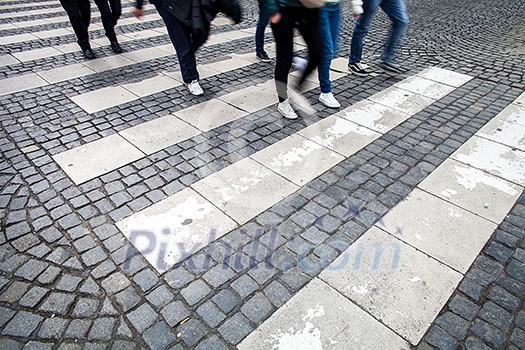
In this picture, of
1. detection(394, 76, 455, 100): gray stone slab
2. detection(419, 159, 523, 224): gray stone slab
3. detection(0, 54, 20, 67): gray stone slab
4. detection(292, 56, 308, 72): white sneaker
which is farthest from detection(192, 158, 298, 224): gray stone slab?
detection(0, 54, 20, 67): gray stone slab

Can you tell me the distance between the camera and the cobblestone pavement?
206cm

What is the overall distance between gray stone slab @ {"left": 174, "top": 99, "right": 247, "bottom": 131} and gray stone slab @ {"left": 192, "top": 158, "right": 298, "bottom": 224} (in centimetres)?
86

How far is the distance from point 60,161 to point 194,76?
6.41ft

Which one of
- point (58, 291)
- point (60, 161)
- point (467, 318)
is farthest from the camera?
point (60, 161)

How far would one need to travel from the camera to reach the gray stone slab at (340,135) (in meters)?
3.62

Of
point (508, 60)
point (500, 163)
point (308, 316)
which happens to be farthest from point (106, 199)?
point (508, 60)

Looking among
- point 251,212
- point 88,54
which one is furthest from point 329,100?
point 88,54

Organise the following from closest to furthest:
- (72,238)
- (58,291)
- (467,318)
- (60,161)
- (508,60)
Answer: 1. (467,318)
2. (58,291)
3. (72,238)
4. (60,161)
5. (508,60)

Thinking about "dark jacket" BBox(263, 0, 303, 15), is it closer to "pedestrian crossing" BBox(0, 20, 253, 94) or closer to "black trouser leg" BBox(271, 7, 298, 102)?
"black trouser leg" BBox(271, 7, 298, 102)

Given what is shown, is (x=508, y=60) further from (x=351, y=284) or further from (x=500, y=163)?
(x=351, y=284)

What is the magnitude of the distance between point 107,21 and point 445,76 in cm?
518

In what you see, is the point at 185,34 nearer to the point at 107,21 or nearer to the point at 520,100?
the point at 107,21

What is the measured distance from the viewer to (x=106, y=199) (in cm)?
291

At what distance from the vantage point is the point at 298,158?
3438 mm
